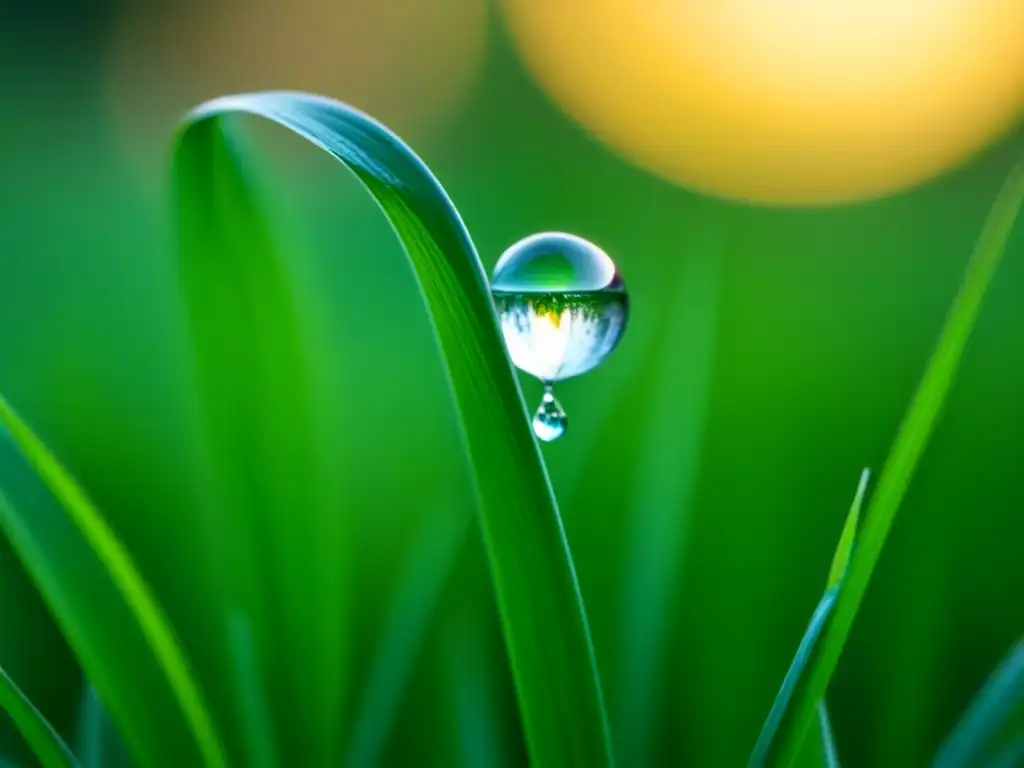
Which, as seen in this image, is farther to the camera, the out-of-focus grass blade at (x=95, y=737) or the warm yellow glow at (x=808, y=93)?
the warm yellow glow at (x=808, y=93)

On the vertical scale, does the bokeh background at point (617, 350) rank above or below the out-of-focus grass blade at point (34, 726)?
above

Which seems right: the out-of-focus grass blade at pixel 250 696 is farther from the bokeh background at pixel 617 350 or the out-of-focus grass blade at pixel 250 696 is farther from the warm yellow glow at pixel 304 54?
the warm yellow glow at pixel 304 54

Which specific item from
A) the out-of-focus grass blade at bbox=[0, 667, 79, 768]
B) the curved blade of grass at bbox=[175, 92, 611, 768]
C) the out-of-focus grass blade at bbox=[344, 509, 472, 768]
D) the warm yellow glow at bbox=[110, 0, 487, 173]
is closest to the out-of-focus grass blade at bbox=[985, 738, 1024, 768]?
the curved blade of grass at bbox=[175, 92, 611, 768]

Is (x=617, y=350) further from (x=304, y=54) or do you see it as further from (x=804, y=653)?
(x=304, y=54)

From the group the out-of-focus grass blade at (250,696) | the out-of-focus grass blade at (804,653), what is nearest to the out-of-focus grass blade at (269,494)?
the out-of-focus grass blade at (250,696)

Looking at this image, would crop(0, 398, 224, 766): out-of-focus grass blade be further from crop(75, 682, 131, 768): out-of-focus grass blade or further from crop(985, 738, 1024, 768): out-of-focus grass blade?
crop(985, 738, 1024, 768): out-of-focus grass blade

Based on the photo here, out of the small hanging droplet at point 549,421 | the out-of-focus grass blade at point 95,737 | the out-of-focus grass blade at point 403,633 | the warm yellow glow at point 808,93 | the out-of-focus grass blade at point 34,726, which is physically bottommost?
the out-of-focus grass blade at point 34,726

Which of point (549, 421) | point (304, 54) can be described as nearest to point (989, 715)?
point (549, 421)
